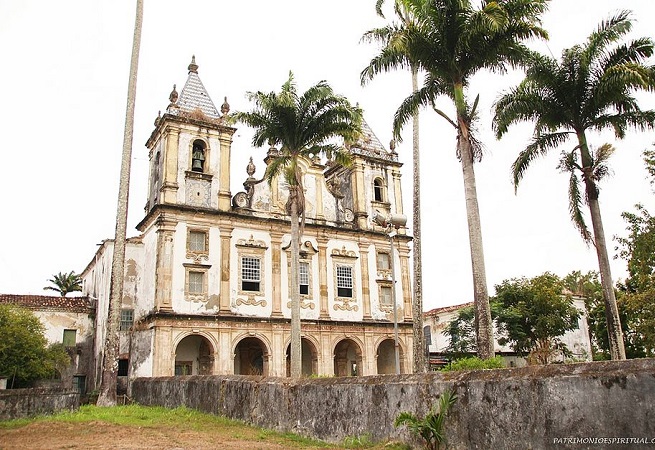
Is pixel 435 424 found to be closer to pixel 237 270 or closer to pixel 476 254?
pixel 476 254

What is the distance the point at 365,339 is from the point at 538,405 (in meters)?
23.8

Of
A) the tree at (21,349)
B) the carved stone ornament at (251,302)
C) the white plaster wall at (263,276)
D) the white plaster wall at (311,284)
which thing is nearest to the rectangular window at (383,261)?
the white plaster wall at (311,284)

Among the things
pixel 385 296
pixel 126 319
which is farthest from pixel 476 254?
pixel 126 319

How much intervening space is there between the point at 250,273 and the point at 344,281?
5.33m

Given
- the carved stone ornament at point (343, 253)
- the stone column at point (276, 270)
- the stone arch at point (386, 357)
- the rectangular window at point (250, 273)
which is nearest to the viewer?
the rectangular window at point (250, 273)

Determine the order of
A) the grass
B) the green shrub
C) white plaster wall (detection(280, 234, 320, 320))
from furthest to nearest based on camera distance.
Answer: white plaster wall (detection(280, 234, 320, 320)), the green shrub, the grass

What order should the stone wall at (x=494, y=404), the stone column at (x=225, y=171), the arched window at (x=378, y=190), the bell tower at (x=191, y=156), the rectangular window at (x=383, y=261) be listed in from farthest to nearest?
the arched window at (x=378, y=190) → the rectangular window at (x=383, y=261) → the stone column at (x=225, y=171) → the bell tower at (x=191, y=156) → the stone wall at (x=494, y=404)

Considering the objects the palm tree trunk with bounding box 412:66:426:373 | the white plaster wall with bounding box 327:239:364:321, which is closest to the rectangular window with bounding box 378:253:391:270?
the white plaster wall with bounding box 327:239:364:321

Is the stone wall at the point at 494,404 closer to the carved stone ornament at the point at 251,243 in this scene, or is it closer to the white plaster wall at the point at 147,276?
the white plaster wall at the point at 147,276

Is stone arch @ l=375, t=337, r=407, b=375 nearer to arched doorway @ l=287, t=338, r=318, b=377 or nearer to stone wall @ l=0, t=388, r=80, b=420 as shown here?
arched doorway @ l=287, t=338, r=318, b=377

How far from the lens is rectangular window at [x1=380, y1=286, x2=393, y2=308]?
30625 millimetres

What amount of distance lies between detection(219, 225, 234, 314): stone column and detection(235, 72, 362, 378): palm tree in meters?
6.53

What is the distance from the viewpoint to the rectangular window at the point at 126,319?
89.5 feet

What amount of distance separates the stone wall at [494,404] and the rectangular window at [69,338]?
23.2 m
